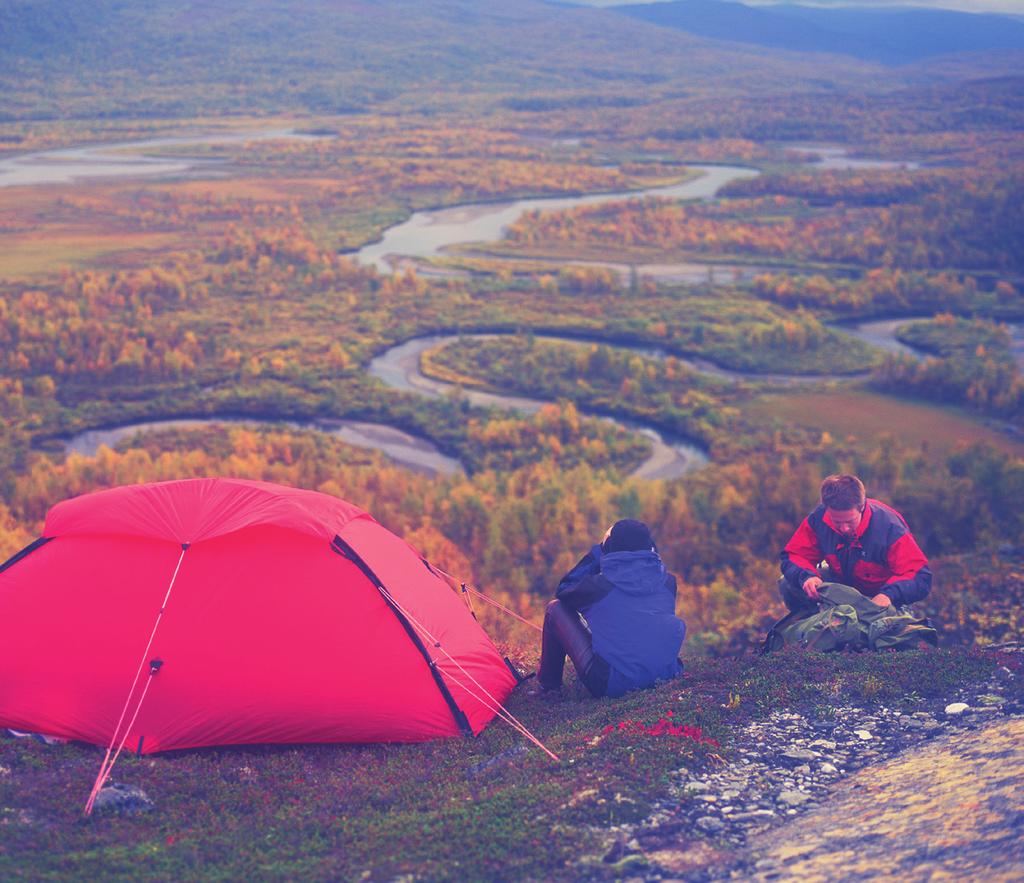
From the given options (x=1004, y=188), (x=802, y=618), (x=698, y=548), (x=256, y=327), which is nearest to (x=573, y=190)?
(x=1004, y=188)

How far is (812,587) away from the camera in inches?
359

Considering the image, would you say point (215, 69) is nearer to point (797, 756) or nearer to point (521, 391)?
point (521, 391)

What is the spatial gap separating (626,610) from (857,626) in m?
1.95

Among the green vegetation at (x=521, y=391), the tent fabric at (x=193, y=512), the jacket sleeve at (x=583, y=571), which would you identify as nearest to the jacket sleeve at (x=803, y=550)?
the green vegetation at (x=521, y=391)

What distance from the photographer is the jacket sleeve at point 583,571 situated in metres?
8.88

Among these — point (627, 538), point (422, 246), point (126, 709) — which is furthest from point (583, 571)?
point (422, 246)

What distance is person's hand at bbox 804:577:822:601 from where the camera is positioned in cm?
910

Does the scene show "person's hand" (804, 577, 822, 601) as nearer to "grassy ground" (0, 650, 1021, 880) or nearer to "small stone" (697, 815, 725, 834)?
"grassy ground" (0, 650, 1021, 880)

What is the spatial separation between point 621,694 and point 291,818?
9.65 feet

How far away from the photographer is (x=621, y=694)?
8977 millimetres

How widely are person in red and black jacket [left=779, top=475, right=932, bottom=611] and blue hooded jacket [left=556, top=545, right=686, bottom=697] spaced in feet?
3.78

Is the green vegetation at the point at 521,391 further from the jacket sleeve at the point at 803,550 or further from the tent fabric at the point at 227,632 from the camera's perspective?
the jacket sleeve at the point at 803,550

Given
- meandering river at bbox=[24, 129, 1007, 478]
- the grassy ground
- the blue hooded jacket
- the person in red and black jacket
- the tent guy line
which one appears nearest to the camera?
the grassy ground

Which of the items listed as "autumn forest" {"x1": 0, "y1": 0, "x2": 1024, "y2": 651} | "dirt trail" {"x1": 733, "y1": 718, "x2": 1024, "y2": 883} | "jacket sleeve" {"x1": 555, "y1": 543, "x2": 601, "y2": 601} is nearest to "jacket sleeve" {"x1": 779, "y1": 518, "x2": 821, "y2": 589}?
"jacket sleeve" {"x1": 555, "y1": 543, "x2": 601, "y2": 601}
